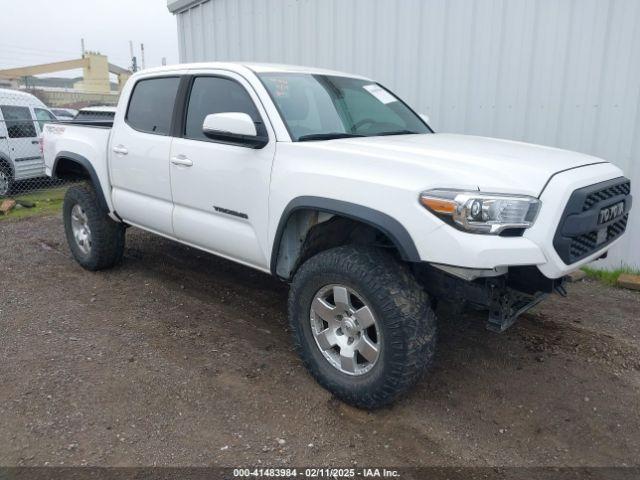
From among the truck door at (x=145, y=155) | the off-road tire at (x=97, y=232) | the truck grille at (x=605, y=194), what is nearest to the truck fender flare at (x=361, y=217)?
the truck grille at (x=605, y=194)

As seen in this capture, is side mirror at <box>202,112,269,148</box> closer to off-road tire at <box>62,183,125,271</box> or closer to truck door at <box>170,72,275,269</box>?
truck door at <box>170,72,275,269</box>

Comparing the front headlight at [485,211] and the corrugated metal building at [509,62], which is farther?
the corrugated metal building at [509,62]

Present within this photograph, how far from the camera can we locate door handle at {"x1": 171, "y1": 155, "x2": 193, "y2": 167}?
3.93 m

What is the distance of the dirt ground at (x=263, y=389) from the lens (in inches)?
108

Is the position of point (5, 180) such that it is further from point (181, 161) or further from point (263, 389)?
point (263, 389)

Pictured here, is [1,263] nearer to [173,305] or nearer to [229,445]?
[173,305]

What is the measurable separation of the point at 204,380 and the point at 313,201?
1.34 metres

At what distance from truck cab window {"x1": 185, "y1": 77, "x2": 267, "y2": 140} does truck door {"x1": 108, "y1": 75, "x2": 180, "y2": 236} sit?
24 centimetres

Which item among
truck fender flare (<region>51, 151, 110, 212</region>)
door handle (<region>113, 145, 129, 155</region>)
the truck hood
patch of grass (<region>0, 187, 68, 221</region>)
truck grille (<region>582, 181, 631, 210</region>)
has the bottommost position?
patch of grass (<region>0, 187, 68, 221</region>)

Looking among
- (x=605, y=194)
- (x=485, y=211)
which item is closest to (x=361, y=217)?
(x=485, y=211)

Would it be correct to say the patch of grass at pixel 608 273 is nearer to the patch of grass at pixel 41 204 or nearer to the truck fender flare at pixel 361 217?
the truck fender flare at pixel 361 217

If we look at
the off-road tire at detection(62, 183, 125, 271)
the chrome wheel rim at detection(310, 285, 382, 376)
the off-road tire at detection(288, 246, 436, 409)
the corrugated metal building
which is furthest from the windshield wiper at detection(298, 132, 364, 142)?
the corrugated metal building

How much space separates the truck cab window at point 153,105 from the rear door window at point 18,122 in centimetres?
664

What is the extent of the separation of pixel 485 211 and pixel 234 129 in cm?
161
